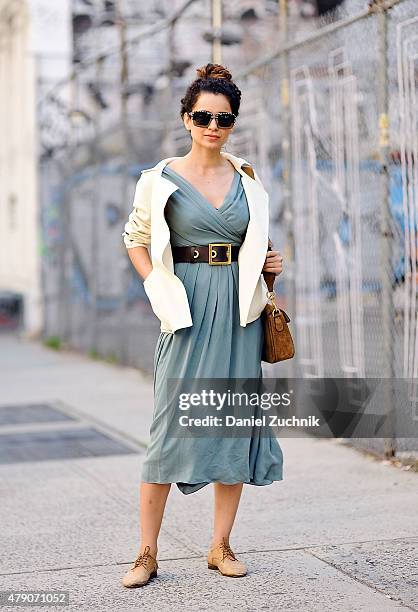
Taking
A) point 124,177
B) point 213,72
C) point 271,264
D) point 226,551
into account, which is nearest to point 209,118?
point 213,72

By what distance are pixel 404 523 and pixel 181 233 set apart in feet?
5.94

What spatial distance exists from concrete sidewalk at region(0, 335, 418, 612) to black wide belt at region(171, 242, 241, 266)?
1.24 metres

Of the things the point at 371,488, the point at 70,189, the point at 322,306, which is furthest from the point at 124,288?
the point at 371,488

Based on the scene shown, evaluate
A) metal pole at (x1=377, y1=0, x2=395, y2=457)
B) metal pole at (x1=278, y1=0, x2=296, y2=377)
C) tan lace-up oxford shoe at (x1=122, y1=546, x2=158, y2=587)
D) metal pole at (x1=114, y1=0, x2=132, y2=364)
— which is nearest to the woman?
tan lace-up oxford shoe at (x1=122, y1=546, x2=158, y2=587)

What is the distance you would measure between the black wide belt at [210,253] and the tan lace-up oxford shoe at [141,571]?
1.14 meters

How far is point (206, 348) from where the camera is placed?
451 centimetres

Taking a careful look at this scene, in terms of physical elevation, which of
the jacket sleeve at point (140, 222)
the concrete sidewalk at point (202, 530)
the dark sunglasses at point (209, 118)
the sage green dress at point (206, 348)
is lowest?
the concrete sidewalk at point (202, 530)

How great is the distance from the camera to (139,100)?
1273 centimetres

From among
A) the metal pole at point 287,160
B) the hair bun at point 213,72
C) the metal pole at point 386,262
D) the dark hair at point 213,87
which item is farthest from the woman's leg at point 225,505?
the metal pole at point 287,160

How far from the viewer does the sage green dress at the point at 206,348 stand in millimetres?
4480

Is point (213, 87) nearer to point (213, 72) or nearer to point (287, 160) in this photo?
point (213, 72)

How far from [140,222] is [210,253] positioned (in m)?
0.31

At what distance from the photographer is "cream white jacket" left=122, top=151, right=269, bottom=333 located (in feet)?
14.6

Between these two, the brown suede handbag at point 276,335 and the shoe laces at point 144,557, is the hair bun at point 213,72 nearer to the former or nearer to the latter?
the brown suede handbag at point 276,335
